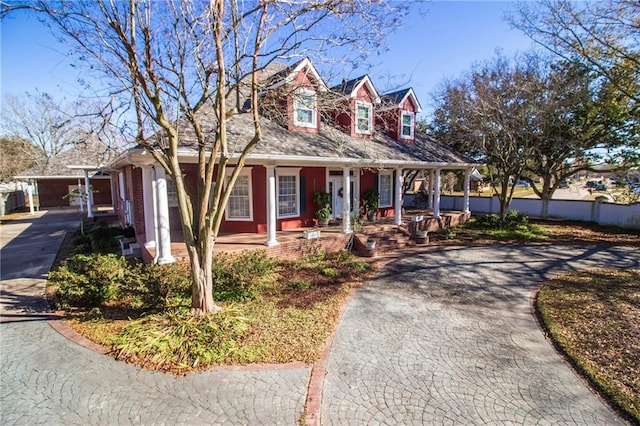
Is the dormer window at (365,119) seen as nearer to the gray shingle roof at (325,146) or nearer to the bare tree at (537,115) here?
the gray shingle roof at (325,146)

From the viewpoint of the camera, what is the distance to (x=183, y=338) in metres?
5.16

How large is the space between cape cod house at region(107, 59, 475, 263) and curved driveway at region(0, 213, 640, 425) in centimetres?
382

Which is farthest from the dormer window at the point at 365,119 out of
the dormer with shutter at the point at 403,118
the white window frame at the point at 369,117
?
the dormer with shutter at the point at 403,118

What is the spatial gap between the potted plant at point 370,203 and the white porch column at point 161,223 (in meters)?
9.79

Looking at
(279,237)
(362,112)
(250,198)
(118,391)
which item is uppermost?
(362,112)

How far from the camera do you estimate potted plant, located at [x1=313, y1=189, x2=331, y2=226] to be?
13805 mm

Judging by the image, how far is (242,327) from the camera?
5.59m

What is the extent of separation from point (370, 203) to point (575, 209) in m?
13.6

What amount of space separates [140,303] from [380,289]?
562 cm

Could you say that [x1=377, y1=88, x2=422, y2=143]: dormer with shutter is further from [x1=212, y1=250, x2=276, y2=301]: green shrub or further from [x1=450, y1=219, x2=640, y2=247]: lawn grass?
[x1=212, y1=250, x2=276, y2=301]: green shrub

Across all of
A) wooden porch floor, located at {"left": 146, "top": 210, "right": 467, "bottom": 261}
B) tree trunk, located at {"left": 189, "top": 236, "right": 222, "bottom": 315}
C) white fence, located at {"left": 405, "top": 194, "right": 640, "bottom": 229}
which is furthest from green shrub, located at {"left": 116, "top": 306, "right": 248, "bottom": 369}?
white fence, located at {"left": 405, "top": 194, "right": 640, "bottom": 229}

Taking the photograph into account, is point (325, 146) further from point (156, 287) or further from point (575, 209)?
point (575, 209)

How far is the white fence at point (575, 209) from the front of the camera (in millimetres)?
16922

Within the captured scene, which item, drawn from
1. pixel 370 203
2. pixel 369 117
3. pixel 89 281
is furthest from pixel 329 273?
pixel 369 117
